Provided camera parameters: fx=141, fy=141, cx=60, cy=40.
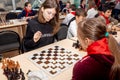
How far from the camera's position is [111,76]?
810mm

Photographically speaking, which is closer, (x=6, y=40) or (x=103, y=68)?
(x=103, y=68)

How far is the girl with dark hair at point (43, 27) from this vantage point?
1660 mm

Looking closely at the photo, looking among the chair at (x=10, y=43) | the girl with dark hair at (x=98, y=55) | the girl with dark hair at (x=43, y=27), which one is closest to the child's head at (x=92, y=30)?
the girl with dark hair at (x=98, y=55)

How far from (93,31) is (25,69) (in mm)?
705

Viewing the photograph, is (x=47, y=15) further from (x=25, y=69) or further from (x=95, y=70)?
(x=95, y=70)

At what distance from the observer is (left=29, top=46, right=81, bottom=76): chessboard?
1.27 metres

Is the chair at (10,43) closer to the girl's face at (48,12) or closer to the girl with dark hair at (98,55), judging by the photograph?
the girl's face at (48,12)

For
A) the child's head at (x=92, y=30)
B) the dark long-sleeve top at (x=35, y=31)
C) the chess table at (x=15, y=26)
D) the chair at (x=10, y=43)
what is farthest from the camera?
the chess table at (x=15, y=26)

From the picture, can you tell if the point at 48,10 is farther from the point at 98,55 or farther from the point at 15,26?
the point at 15,26

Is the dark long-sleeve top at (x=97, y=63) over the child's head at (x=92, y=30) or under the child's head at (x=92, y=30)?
under

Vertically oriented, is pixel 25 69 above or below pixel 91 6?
below

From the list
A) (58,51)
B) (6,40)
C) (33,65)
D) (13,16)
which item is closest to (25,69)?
(33,65)

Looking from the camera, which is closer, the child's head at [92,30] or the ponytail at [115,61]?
the ponytail at [115,61]

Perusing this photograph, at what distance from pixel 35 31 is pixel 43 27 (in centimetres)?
13
